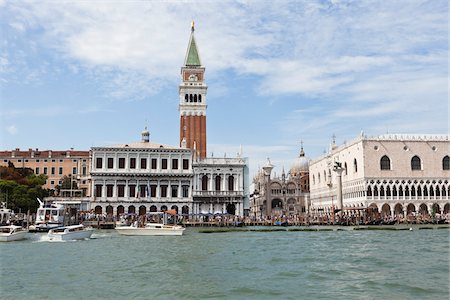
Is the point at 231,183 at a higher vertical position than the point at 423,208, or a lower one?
higher

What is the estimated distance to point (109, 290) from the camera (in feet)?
43.3

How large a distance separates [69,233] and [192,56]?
41.6 meters

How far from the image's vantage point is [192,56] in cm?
6769

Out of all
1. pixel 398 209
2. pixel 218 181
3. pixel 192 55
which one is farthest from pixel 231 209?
pixel 192 55

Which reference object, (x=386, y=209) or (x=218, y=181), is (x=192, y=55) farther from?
(x=386, y=209)

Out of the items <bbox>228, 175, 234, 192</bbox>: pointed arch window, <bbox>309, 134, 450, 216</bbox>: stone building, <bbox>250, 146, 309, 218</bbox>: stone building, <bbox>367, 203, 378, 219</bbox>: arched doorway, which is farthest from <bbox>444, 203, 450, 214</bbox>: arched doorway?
<bbox>250, 146, 309, 218</bbox>: stone building

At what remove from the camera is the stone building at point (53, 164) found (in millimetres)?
63844

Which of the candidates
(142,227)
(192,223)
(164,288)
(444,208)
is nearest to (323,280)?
(164,288)

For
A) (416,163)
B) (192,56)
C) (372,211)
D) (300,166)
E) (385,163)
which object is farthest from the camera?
(300,166)

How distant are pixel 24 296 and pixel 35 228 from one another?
28421 millimetres

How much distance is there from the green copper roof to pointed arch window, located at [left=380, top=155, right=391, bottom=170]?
2560 cm

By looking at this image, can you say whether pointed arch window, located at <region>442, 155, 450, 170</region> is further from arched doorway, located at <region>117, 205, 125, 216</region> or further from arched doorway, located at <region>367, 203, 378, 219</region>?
arched doorway, located at <region>117, 205, 125, 216</region>

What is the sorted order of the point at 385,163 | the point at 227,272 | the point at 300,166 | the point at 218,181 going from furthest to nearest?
1. the point at 300,166
2. the point at 385,163
3. the point at 218,181
4. the point at 227,272

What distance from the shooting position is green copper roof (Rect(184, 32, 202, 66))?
6700cm
